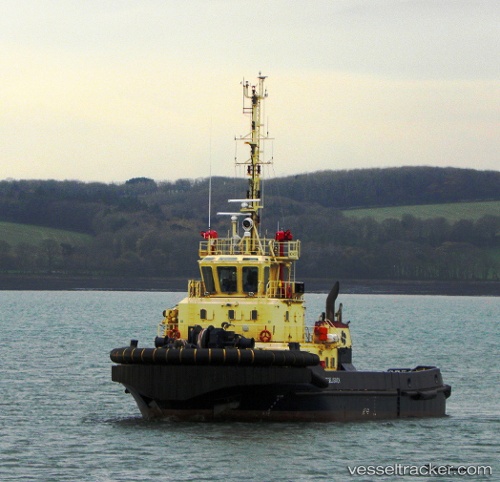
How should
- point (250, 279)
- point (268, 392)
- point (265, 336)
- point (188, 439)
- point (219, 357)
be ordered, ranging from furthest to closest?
point (250, 279) → point (265, 336) → point (268, 392) → point (219, 357) → point (188, 439)

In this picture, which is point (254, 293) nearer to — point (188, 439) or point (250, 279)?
point (250, 279)

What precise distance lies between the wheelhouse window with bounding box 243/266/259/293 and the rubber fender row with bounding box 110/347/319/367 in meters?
3.60

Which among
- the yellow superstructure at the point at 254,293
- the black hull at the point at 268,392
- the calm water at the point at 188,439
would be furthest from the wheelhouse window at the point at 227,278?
the calm water at the point at 188,439

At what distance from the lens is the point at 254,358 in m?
36.6

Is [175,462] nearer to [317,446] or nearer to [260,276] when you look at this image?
[317,446]

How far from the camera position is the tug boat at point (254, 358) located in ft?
121

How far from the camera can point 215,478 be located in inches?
1251

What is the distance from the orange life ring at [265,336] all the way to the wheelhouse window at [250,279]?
Result: 1.33 meters

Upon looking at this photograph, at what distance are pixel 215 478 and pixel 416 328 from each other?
7174cm

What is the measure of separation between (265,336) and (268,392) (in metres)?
2.15

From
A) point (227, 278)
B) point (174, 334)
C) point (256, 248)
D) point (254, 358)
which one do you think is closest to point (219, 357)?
point (254, 358)

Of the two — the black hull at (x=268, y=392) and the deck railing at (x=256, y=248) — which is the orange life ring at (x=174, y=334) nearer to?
the deck railing at (x=256, y=248)

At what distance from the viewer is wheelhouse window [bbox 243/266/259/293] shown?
1594 inches

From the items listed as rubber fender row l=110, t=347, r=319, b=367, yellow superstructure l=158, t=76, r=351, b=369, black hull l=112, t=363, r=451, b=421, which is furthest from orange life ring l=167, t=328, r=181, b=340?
rubber fender row l=110, t=347, r=319, b=367
